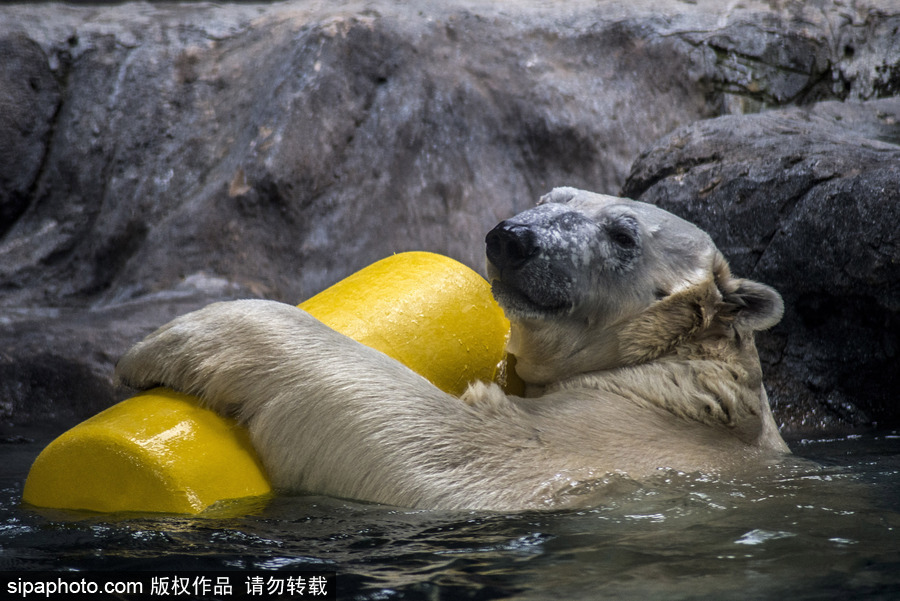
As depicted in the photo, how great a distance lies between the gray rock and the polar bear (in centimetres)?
167

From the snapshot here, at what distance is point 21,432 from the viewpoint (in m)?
4.41

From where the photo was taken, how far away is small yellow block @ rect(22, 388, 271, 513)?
2.44 meters

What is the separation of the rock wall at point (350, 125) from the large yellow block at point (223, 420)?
7.81 ft

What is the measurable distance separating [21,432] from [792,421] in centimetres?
414

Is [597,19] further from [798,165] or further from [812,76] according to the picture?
[798,165]

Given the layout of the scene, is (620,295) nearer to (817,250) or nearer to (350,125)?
(817,250)

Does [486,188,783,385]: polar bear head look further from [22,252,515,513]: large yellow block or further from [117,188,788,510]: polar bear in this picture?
[22,252,515,513]: large yellow block

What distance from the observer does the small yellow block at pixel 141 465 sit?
244 cm

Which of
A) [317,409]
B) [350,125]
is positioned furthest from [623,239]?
[350,125]

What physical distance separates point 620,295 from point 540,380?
1.56 ft

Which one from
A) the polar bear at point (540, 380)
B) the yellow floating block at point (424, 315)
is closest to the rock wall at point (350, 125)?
the polar bear at point (540, 380)

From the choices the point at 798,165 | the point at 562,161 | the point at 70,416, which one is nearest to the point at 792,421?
the point at 798,165

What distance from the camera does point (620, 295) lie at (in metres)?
3.26

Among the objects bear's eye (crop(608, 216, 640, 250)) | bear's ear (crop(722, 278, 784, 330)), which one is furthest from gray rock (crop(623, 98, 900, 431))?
bear's eye (crop(608, 216, 640, 250))
